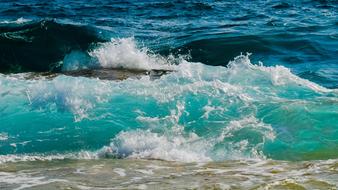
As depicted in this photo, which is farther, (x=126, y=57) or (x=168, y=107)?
(x=126, y=57)

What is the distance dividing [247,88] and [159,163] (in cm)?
362

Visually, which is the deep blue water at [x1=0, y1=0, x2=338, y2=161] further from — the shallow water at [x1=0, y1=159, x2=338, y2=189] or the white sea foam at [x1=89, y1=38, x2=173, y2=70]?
the shallow water at [x1=0, y1=159, x2=338, y2=189]

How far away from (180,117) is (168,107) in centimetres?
39

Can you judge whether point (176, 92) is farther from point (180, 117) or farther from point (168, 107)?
point (180, 117)

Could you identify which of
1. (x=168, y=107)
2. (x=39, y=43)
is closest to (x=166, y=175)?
(x=168, y=107)

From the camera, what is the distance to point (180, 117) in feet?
30.9

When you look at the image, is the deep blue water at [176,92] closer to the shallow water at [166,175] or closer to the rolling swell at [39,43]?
the rolling swell at [39,43]

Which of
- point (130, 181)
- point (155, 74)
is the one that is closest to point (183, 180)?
point (130, 181)

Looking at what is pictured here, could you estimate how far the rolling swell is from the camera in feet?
49.0

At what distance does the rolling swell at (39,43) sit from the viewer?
49.0 ft

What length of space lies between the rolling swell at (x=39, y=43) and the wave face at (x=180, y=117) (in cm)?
323

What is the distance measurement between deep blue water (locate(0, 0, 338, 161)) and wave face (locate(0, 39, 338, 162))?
0.06 feet

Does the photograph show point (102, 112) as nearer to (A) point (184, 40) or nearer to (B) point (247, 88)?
(B) point (247, 88)

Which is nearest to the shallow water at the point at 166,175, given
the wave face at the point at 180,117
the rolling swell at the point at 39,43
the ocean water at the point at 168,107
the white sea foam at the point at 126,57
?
the ocean water at the point at 168,107
